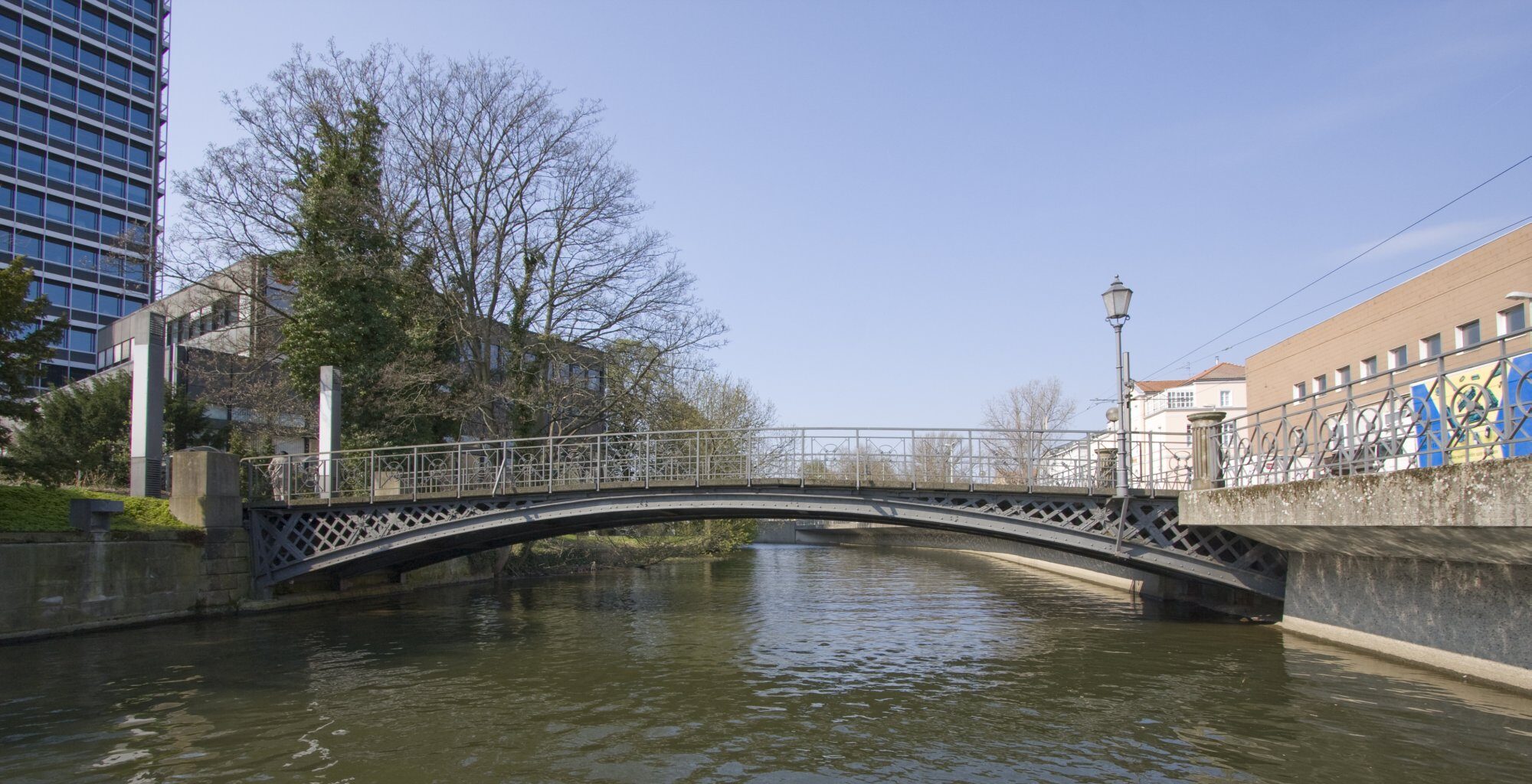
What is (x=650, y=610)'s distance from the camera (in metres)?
21.2

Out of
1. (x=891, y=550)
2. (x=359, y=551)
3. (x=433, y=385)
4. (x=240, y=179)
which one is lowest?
(x=891, y=550)

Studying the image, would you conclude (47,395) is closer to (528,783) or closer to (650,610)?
(650,610)

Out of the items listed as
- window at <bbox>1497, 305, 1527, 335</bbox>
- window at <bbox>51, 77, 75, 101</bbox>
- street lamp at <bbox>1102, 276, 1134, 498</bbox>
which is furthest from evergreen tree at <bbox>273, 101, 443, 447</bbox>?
window at <bbox>51, 77, 75, 101</bbox>

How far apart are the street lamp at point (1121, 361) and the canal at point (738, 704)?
2741 mm

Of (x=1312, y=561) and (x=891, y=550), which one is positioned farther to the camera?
(x=891, y=550)

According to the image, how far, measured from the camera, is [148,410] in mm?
19984

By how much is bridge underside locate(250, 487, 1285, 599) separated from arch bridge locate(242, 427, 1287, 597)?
0.10 feet

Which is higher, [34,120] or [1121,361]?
[34,120]

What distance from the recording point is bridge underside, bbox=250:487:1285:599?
1571cm

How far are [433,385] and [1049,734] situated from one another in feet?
69.9

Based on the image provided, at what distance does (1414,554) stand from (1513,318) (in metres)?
13.3

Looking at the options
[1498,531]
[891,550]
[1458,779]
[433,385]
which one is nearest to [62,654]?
[433,385]

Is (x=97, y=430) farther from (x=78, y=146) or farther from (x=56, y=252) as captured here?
(x=78, y=146)

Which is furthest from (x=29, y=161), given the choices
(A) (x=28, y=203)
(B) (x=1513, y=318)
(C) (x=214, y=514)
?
(B) (x=1513, y=318)
